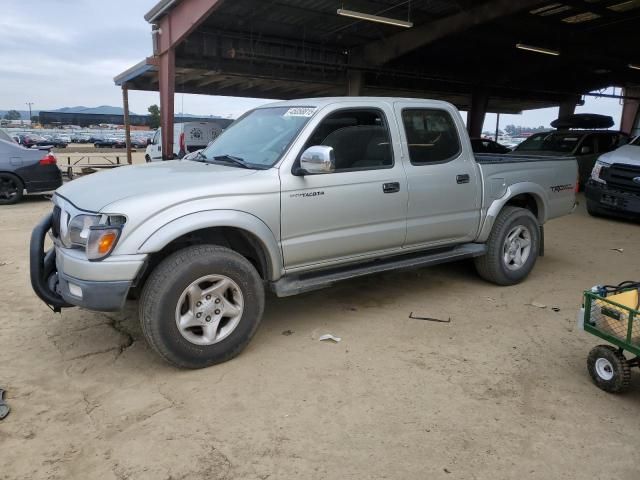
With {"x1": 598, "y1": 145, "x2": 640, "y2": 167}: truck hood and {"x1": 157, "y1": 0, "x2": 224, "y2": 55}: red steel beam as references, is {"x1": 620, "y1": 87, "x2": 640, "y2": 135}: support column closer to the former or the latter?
{"x1": 598, "y1": 145, "x2": 640, "y2": 167}: truck hood

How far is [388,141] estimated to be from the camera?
449cm

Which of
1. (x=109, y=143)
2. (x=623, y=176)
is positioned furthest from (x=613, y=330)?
(x=109, y=143)

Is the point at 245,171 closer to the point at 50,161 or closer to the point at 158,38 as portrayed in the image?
the point at 50,161

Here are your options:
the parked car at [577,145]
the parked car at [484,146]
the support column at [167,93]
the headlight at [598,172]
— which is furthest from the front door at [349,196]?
the parked car at [484,146]

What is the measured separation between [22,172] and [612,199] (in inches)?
452

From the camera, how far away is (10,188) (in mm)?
10586

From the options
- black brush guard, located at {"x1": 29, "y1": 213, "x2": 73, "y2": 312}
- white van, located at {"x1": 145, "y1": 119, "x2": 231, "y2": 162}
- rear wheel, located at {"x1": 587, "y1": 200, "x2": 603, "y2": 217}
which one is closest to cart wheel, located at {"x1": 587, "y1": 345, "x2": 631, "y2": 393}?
black brush guard, located at {"x1": 29, "y1": 213, "x2": 73, "y2": 312}

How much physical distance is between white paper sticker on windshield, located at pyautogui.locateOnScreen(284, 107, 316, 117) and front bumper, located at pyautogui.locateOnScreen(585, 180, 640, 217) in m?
7.18

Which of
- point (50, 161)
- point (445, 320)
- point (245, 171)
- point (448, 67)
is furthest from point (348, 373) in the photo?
point (448, 67)

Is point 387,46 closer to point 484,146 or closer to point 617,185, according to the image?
point 484,146

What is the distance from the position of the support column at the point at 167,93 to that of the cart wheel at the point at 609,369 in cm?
1254

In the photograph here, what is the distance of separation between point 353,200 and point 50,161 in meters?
8.98

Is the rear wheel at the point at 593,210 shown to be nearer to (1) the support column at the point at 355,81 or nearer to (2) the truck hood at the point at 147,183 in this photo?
(2) the truck hood at the point at 147,183

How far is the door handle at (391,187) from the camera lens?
4.34 metres
